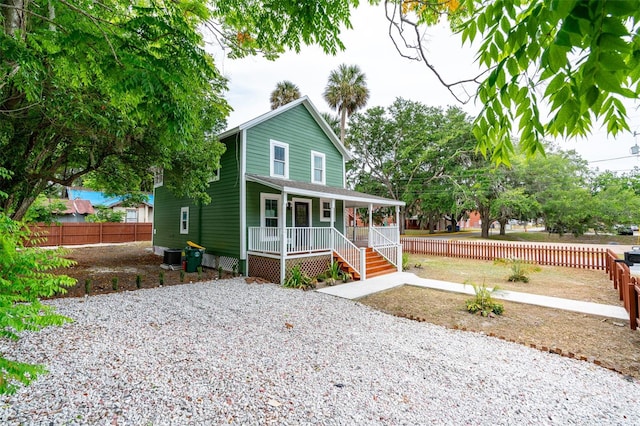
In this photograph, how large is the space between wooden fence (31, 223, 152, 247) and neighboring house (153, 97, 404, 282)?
11.7 meters

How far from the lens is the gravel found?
291 cm

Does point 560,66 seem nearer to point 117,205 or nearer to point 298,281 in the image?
point 298,281

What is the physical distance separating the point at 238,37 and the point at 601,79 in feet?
21.8

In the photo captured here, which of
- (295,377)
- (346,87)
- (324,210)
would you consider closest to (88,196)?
(346,87)

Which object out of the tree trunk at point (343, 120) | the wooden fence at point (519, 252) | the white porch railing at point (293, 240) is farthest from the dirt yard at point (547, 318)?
the tree trunk at point (343, 120)

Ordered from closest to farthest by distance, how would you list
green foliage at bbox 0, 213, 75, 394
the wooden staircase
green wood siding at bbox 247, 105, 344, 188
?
green foliage at bbox 0, 213, 75, 394 → the wooden staircase → green wood siding at bbox 247, 105, 344, 188

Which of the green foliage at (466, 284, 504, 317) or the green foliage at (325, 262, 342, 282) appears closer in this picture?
the green foliage at (466, 284, 504, 317)

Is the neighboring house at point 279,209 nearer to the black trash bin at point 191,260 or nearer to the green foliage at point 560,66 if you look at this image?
the black trash bin at point 191,260

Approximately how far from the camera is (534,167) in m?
26.8

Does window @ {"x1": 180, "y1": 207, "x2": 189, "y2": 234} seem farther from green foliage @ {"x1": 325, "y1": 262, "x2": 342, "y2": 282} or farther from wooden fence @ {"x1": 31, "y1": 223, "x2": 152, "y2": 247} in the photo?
wooden fence @ {"x1": 31, "y1": 223, "x2": 152, "y2": 247}

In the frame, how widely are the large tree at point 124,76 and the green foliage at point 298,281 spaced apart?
168 inches

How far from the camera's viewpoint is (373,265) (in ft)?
37.3

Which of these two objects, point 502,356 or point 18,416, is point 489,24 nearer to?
point 502,356

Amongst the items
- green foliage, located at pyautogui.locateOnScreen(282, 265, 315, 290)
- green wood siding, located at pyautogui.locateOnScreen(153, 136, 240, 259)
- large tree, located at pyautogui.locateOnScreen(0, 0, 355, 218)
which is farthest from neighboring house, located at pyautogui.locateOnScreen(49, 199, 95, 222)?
green foliage, located at pyautogui.locateOnScreen(282, 265, 315, 290)
